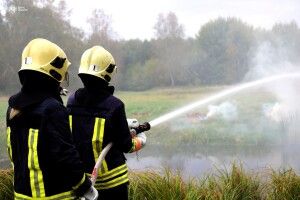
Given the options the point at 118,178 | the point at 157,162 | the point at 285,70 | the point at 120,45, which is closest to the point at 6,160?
the point at 157,162

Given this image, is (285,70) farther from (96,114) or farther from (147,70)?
(96,114)

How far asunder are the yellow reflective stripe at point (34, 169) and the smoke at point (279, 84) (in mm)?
12743

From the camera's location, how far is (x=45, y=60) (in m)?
2.77

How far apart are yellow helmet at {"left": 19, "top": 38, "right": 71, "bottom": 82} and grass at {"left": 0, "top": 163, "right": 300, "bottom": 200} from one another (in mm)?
2084

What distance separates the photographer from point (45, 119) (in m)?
2.61

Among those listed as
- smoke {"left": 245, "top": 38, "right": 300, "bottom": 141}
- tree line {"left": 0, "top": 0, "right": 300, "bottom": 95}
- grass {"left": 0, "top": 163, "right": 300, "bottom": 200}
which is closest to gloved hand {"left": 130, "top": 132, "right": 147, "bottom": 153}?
grass {"left": 0, "top": 163, "right": 300, "bottom": 200}

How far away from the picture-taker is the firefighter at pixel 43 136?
2.62 m

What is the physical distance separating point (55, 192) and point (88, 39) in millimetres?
26201

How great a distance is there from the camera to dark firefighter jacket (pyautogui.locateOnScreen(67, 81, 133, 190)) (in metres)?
3.21

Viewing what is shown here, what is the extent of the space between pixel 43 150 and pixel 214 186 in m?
2.64

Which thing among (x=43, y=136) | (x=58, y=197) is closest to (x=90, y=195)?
(x=58, y=197)

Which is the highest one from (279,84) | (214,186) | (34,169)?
(279,84)

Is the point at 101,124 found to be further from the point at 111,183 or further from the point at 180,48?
the point at 180,48

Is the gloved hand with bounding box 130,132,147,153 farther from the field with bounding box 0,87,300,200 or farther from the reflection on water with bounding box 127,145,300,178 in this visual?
the reflection on water with bounding box 127,145,300,178
